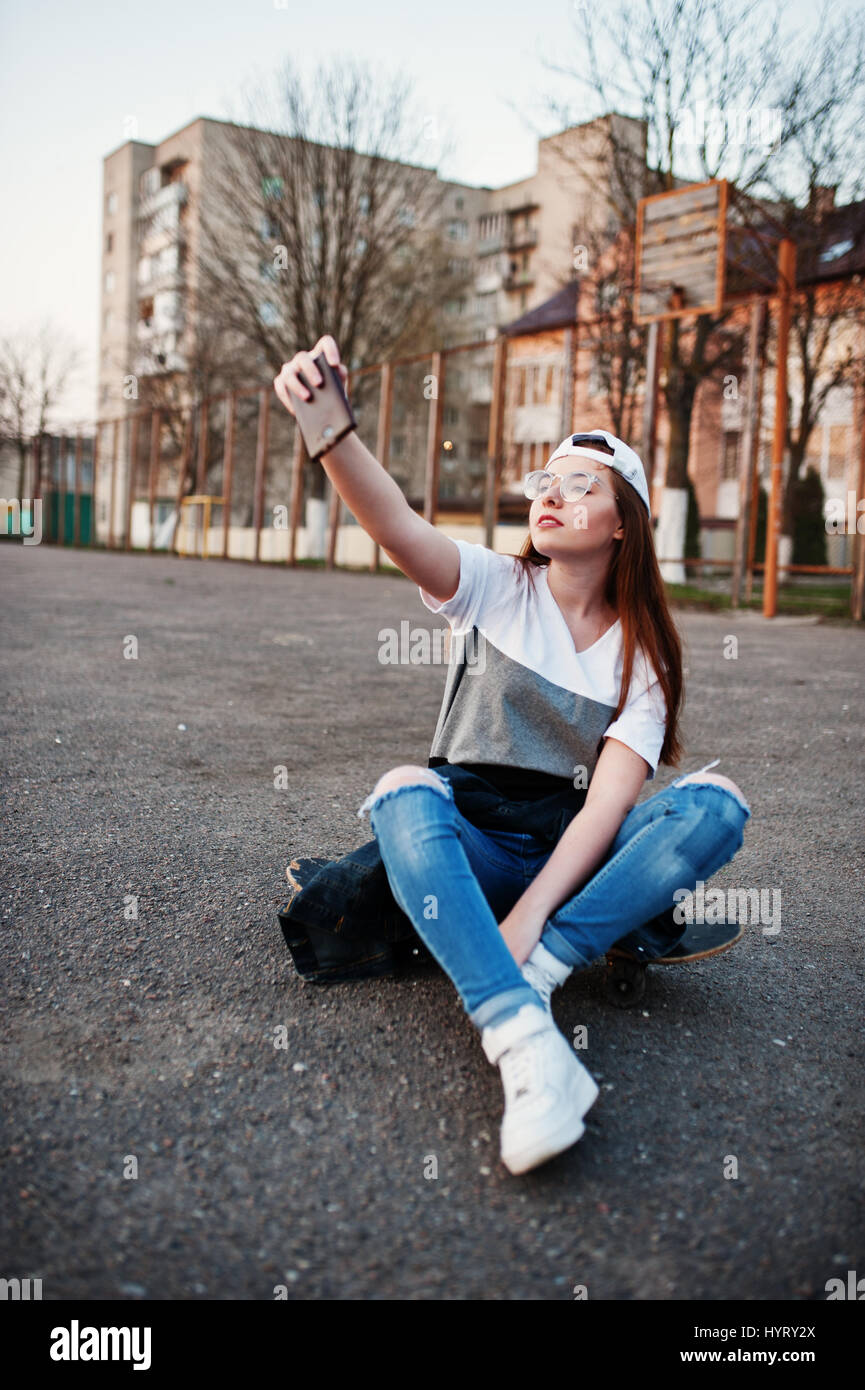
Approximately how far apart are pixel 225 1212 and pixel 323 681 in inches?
194

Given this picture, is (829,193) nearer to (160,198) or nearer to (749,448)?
(749,448)

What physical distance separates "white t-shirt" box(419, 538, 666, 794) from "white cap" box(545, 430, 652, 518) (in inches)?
12.2

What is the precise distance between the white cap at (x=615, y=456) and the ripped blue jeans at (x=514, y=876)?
738 millimetres

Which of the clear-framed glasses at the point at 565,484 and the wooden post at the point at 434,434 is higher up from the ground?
the wooden post at the point at 434,434

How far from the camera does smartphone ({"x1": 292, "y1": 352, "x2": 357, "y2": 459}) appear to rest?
6.41 feet

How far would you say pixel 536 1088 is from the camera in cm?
173

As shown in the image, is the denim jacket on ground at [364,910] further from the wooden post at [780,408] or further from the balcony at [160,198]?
the balcony at [160,198]

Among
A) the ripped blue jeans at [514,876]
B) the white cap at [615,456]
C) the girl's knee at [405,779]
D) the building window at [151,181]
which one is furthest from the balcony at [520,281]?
the girl's knee at [405,779]

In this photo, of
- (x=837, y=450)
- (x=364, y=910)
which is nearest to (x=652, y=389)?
(x=364, y=910)

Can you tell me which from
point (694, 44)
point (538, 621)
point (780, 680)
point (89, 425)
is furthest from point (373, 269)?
point (538, 621)

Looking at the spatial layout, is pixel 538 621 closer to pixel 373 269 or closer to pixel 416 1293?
pixel 416 1293

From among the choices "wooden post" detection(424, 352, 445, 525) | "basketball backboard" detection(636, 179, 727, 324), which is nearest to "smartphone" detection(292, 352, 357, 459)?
"basketball backboard" detection(636, 179, 727, 324)

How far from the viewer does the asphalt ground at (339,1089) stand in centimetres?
150
